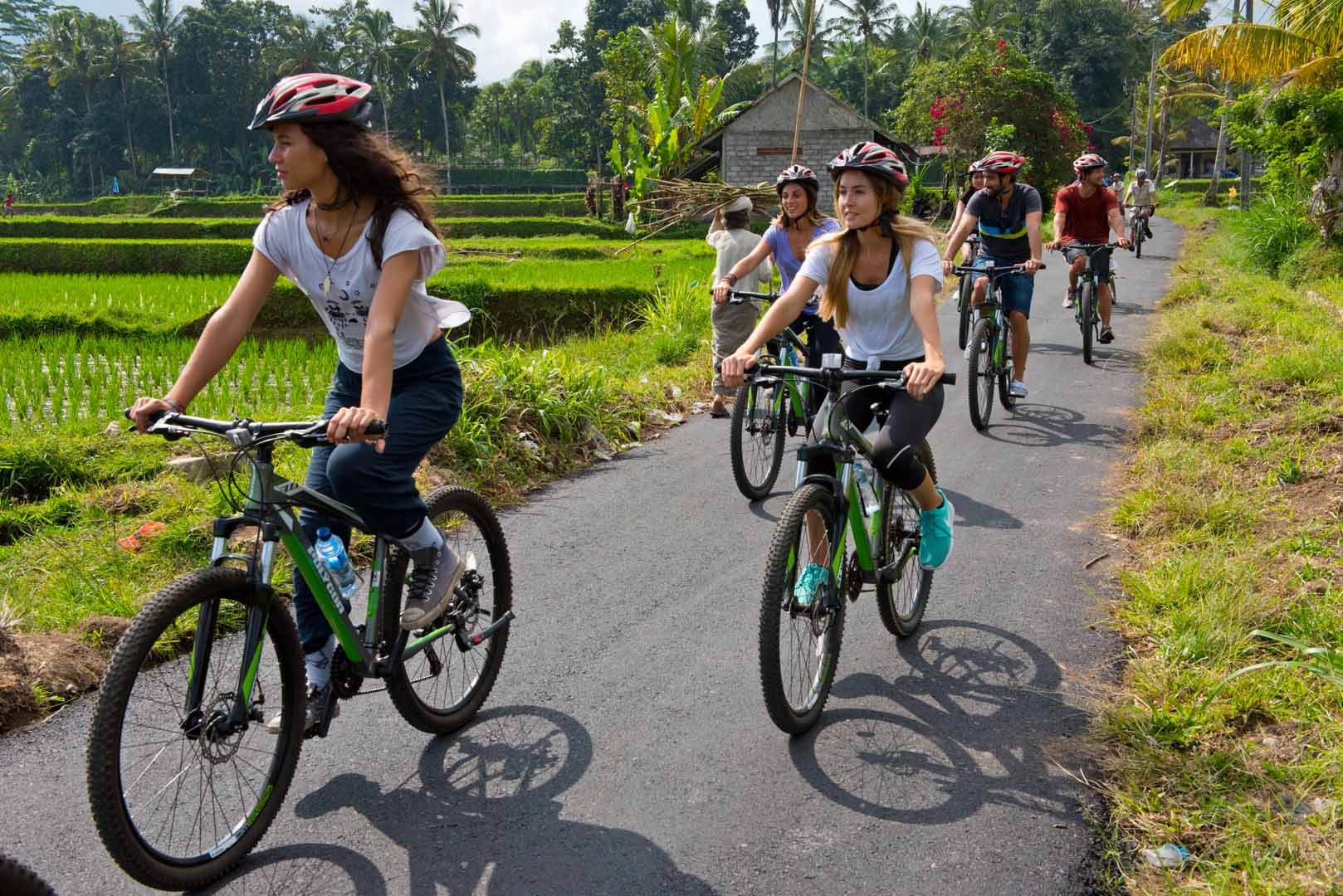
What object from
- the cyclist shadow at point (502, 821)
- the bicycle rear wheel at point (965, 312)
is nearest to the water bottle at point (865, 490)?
the cyclist shadow at point (502, 821)

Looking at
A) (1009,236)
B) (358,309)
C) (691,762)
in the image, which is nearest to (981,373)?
Answer: (1009,236)

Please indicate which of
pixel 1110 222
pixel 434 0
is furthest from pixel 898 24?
pixel 1110 222

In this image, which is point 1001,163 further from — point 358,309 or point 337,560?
point 337,560

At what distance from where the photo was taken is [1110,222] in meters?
10.5

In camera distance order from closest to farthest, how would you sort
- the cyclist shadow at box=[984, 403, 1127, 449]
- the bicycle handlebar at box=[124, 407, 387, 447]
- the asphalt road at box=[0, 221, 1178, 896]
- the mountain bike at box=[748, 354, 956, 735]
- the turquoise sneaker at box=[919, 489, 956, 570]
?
the bicycle handlebar at box=[124, 407, 387, 447], the asphalt road at box=[0, 221, 1178, 896], the mountain bike at box=[748, 354, 956, 735], the turquoise sneaker at box=[919, 489, 956, 570], the cyclist shadow at box=[984, 403, 1127, 449]

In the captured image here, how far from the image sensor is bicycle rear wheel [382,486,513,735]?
3443 millimetres

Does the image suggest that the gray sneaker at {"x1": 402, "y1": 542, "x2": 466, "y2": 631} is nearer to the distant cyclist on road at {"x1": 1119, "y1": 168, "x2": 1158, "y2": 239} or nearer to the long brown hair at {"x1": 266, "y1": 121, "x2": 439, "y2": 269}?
the long brown hair at {"x1": 266, "y1": 121, "x2": 439, "y2": 269}

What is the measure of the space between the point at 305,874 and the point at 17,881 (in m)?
1.24

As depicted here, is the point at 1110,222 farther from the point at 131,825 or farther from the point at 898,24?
the point at 898,24

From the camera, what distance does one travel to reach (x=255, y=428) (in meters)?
2.79

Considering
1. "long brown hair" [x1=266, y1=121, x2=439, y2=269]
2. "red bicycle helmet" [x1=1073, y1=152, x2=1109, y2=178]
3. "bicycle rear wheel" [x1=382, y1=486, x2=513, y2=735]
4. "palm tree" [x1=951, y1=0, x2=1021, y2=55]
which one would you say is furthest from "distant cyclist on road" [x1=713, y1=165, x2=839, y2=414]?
"palm tree" [x1=951, y1=0, x2=1021, y2=55]

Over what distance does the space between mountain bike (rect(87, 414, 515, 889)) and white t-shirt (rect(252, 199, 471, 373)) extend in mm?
530

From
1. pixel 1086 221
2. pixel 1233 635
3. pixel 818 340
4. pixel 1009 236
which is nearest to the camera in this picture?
pixel 1233 635

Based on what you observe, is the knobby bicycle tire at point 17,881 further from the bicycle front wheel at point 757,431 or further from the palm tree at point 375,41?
the palm tree at point 375,41
